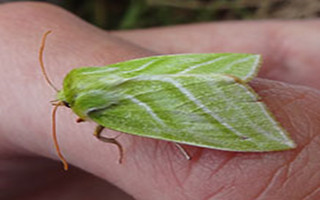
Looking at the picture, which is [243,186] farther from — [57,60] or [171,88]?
[57,60]

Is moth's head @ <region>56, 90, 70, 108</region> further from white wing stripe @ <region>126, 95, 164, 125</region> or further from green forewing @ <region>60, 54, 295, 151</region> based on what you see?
white wing stripe @ <region>126, 95, 164, 125</region>

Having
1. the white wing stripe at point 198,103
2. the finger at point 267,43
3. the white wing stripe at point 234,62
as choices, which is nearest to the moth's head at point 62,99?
the white wing stripe at point 198,103

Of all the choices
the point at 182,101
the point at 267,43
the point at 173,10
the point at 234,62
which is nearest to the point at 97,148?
the point at 182,101

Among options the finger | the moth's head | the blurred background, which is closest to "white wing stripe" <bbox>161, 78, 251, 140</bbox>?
the moth's head

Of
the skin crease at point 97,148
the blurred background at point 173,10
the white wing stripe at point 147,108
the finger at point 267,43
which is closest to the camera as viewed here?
the skin crease at point 97,148

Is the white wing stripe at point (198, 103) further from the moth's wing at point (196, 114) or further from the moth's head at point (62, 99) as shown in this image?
the moth's head at point (62, 99)
